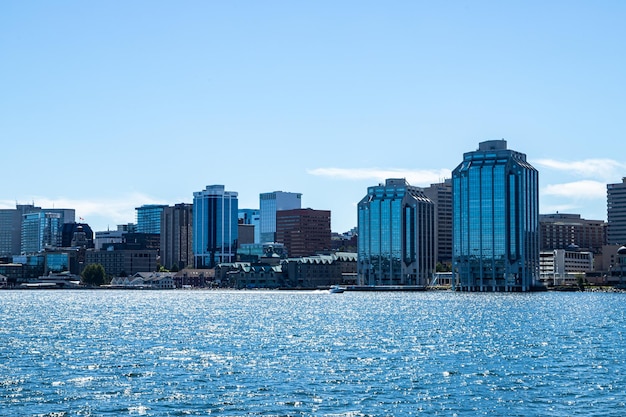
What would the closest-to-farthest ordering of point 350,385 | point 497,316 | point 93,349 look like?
point 350,385
point 93,349
point 497,316

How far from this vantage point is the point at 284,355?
322ft

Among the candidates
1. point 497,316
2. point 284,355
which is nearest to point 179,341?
point 284,355

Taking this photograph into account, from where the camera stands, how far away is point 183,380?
78.6 metres

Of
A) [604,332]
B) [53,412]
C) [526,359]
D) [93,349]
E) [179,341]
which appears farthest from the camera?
[604,332]

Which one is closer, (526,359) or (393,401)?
(393,401)

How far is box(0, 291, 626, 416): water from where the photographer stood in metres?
66.9

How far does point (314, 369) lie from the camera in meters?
85.6

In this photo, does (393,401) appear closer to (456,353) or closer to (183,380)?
(183,380)

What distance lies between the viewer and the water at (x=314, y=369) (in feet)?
220

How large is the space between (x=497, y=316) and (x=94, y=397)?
110828 mm

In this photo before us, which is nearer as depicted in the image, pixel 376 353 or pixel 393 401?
pixel 393 401

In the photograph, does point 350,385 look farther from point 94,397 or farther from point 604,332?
point 604,332

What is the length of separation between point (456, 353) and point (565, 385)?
24.3 meters

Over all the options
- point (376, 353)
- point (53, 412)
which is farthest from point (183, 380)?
point (376, 353)
